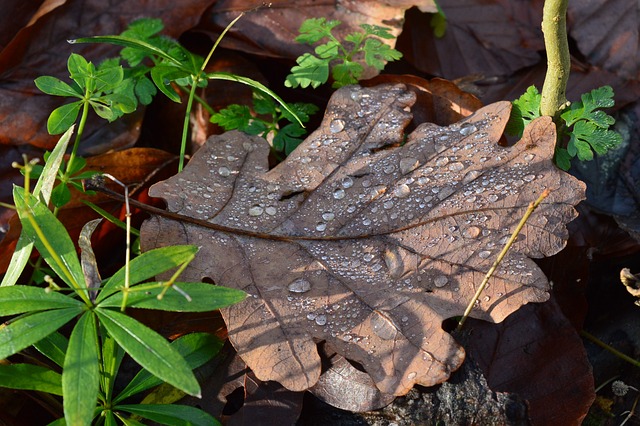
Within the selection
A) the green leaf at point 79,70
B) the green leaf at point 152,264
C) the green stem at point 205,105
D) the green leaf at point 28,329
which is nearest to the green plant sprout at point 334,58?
the green stem at point 205,105

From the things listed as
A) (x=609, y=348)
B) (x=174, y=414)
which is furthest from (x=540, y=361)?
(x=174, y=414)

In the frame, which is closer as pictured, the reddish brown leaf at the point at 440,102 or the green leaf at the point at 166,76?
the green leaf at the point at 166,76

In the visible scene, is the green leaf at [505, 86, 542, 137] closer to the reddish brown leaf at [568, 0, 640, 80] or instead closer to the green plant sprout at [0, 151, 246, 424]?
the reddish brown leaf at [568, 0, 640, 80]

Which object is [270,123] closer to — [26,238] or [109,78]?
[109,78]

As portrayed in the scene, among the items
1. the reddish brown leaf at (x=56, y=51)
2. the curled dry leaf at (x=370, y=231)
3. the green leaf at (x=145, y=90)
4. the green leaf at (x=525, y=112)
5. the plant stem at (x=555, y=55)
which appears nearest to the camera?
the curled dry leaf at (x=370, y=231)

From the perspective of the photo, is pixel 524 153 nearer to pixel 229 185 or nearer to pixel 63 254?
pixel 229 185

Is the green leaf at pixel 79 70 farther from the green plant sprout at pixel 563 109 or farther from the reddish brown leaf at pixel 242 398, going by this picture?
the green plant sprout at pixel 563 109
